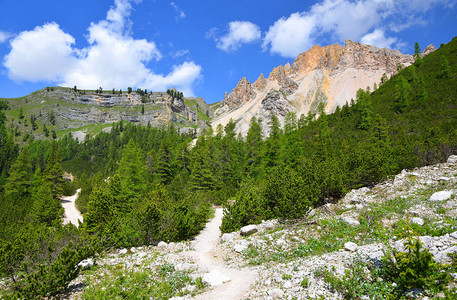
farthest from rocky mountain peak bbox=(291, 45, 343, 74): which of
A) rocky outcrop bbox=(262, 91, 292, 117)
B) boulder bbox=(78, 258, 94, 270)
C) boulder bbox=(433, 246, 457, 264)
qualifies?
→ boulder bbox=(78, 258, 94, 270)

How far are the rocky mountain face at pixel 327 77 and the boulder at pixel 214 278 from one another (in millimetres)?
99913

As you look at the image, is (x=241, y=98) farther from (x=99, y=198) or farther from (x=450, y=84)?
(x=99, y=198)

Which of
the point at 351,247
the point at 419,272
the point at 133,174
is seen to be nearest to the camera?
the point at 419,272

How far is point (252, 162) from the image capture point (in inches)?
1543

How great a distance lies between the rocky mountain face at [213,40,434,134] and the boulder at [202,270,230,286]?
99913 millimetres

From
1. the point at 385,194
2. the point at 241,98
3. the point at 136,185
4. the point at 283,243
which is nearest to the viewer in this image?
the point at 283,243

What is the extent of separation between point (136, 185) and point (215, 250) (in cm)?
2156

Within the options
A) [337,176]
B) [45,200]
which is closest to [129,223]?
[337,176]

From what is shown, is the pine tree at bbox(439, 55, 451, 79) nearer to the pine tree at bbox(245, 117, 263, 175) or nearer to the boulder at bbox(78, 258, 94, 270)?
the pine tree at bbox(245, 117, 263, 175)

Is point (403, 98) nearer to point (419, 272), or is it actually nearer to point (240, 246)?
point (240, 246)

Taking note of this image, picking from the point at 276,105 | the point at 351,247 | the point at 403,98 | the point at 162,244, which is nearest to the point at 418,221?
the point at 351,247

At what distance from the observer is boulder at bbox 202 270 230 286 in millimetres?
7508

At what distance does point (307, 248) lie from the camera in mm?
9359

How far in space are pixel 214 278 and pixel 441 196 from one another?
1172cm
